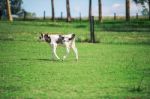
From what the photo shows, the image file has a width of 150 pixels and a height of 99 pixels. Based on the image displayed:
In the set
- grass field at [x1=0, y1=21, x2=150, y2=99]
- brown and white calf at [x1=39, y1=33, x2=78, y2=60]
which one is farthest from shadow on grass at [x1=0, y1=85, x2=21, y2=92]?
brown and white calf at [x1=39, y1=33, x2=78, y2=60]

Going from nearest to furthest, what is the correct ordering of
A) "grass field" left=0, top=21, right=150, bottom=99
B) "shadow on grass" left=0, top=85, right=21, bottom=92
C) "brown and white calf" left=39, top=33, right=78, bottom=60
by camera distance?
"grass field" left=0, top=21, right=150, bottom=99 → "shadow on grass" left=0, top=85, right=21, bottom=92 → "brown and white calf" left=39, top=33, right=78, bottom=60

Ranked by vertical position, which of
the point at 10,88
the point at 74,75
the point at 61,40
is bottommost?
the point at 74,75

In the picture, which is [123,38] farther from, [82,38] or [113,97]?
[113,97]

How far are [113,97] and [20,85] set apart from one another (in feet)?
12.4


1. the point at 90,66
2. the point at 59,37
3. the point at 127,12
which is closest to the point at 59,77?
the point at 90,66

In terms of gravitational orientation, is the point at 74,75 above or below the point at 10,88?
below

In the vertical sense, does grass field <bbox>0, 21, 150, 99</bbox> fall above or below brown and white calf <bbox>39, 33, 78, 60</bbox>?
below

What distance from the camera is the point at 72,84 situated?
1761 cm

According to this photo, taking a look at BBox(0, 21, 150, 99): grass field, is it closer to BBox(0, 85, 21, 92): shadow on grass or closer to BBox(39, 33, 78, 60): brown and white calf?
BBox(0, 85, 21, 92): shadow on grass

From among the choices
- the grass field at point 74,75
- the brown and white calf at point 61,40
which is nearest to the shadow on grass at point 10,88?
the grass field at point 74,75

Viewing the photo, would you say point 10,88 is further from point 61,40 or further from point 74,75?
point 61,40

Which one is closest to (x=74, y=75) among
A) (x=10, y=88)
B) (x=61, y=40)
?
(x=10, y=88)

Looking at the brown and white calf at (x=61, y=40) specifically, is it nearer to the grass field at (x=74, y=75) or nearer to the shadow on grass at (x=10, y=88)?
the grass field at (x=74, y=75)

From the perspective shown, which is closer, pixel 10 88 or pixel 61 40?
pixel 10 88
